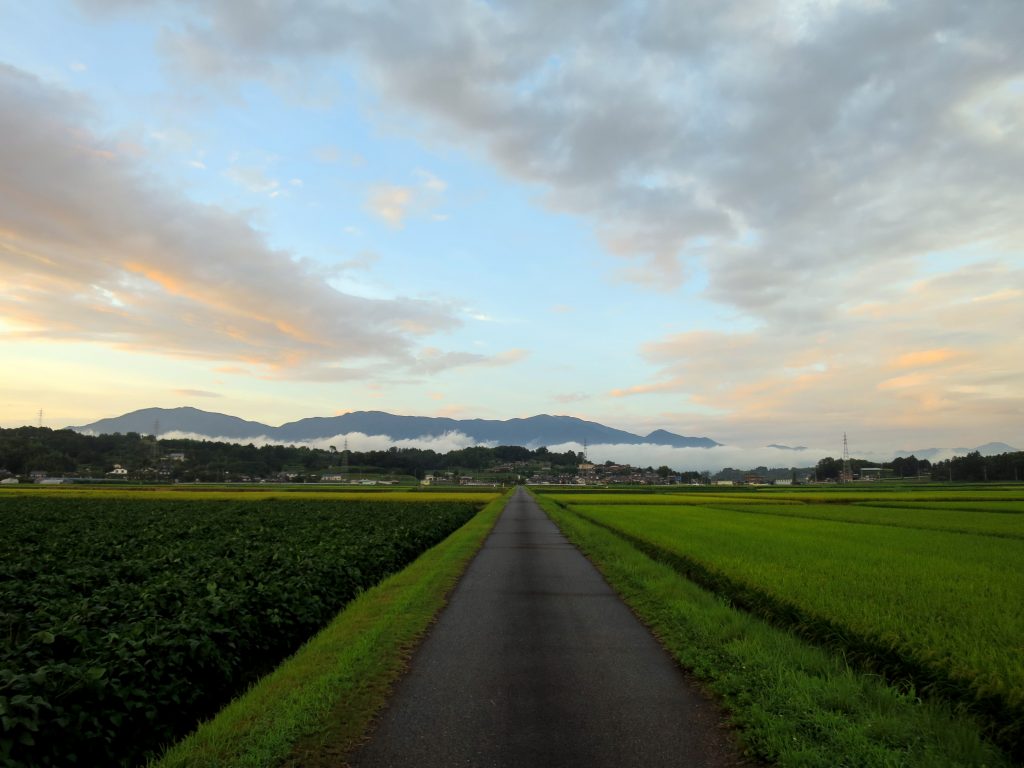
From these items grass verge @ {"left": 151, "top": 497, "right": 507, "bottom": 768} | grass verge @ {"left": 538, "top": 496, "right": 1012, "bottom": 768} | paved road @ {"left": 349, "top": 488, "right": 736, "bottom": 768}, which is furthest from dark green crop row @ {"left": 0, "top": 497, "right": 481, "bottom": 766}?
grass verge @ {"left": 538, "top": 496, "right": 1012, "bottom": 768}

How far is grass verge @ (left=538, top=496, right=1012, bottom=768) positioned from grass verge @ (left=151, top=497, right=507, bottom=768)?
4402 millimetres

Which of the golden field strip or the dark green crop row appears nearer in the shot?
the dark green crop row

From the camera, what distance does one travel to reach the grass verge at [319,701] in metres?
6.02

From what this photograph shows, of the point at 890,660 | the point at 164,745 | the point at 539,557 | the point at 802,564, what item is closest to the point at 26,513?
the point at 539,557

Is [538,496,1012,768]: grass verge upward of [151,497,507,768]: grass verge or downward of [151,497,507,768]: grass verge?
upward

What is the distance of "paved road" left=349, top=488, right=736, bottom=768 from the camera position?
6047 mm

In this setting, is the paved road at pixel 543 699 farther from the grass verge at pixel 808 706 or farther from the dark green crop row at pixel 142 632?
the dark green crop row at pixel 142 632

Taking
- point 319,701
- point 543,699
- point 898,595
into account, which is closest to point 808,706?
point 543,699

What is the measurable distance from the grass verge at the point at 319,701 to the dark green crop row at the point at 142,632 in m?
0.61

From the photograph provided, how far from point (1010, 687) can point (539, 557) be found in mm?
17241

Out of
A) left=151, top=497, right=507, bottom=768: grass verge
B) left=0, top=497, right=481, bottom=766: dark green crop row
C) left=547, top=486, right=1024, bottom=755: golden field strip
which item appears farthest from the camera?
A: left=547, top=486, right=1024, bottom=755: golden field strip

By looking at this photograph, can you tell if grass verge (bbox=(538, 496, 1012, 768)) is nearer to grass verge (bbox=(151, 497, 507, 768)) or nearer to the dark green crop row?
grass verge (bbox=(151, 497, 507, 768))

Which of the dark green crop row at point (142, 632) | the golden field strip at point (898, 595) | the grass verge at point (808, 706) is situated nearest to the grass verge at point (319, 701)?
the dark green crop row at point (142, 632)

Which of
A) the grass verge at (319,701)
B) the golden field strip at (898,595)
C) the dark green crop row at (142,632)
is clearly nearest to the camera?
the dark green crop row at (142,632)
